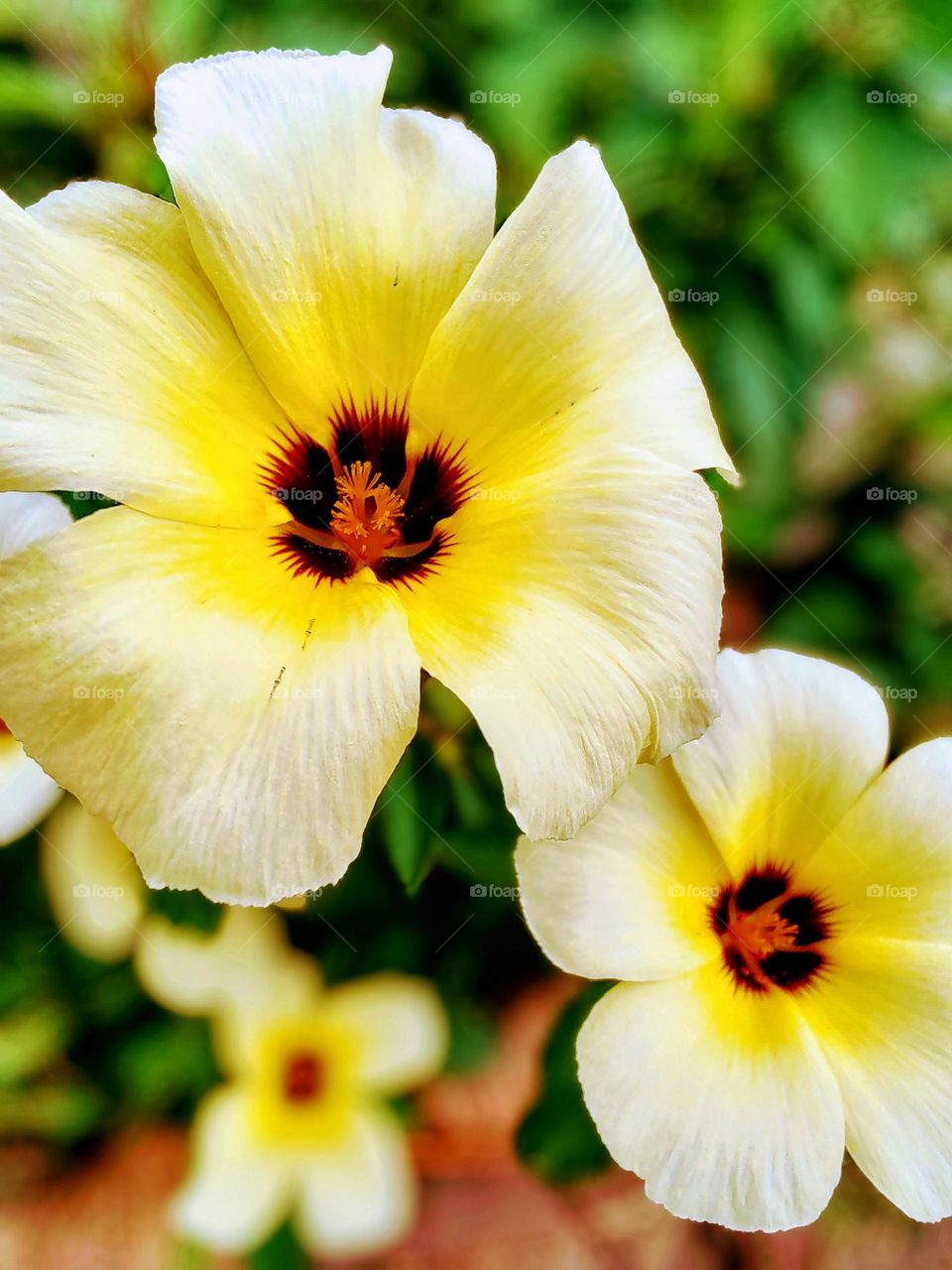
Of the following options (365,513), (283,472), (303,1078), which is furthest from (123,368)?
(303,1078)

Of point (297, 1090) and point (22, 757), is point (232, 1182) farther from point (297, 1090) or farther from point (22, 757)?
point (22, 757)

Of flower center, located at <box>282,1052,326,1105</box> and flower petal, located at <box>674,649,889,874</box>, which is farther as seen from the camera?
flower center, located at <box>282,1052,326,1105</box>

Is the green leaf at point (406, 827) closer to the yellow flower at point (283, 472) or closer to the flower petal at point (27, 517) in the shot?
the yellow flower at point (283, 472)

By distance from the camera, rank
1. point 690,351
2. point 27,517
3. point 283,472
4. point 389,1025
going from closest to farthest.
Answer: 1. point 283,472
2. point 27,517
3. point 389,1025
4. point 690,351

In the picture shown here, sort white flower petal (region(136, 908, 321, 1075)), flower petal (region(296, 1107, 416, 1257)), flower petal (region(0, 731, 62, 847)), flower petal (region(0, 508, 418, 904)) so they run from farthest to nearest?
flower petal (region(296, 1107, 416, 1257)) < white flower petal (region(136, 908, 321, 1075)) < flower petal (region(0, 731, 62, 847)) < flower petal (region(0, 508, 418, 904))

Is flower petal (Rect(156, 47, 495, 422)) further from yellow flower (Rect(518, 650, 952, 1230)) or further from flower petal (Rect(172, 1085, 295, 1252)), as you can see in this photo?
flower petal (Rect(172, 1085, 295, 1252))

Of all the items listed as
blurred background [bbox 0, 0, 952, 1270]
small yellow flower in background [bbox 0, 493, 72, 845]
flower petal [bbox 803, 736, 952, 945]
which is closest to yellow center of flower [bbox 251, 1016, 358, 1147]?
blurred background [bbox 0, 0, 952, 1270]

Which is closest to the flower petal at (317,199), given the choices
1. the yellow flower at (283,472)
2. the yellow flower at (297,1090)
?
the yellow flower at (283,472)
